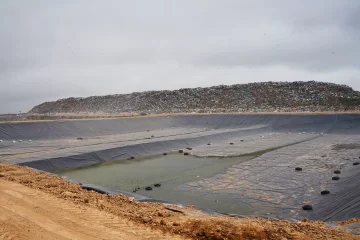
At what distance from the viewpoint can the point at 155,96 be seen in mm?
39375

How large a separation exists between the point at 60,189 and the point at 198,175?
152 inches

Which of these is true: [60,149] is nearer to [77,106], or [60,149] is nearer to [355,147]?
[355,147]

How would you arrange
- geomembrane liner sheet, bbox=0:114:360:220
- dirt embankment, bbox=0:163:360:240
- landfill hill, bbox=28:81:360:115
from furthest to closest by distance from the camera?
landfill hill, bbox=28:81:360:115 < geomembrane liner sheet, bbox=0:114:360:220 < dirt embankment, bbox=0:163:360:240

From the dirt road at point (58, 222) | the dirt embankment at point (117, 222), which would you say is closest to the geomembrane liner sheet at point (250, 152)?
the dirt embankment at point (117, 222)

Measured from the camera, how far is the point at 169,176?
8.54 meters

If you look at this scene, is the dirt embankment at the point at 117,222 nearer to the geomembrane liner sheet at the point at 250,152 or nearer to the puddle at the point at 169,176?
the puddle at the point at 169,176

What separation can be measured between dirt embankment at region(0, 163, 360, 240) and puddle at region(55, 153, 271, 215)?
125 cm

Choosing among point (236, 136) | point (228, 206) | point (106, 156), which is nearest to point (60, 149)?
point (106, 156)

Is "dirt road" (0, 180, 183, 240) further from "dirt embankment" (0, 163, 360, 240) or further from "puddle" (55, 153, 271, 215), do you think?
"puddle" (55, 153, 271, 215)

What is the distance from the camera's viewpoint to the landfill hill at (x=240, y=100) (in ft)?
90.2

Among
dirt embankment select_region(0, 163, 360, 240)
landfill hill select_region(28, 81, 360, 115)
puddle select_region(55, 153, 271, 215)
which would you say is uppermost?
landfill hill select_region(28, 81, 360, 115)

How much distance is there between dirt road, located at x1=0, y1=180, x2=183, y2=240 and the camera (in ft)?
11.6

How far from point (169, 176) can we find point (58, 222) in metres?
4.79

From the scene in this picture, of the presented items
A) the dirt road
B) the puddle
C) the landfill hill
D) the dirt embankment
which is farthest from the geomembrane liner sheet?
the landfill hill
